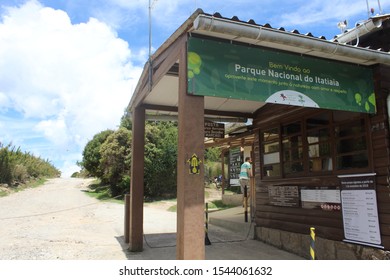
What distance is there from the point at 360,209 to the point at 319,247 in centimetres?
139

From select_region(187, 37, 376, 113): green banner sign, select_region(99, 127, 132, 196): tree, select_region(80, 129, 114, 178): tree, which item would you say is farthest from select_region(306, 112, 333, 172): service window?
select_region(80, 129, 114, 178): tree

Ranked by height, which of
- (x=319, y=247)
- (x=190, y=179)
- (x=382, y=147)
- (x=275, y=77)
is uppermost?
(x=275, y=77)

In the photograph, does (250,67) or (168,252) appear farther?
(168,252)

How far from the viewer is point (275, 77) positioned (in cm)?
548

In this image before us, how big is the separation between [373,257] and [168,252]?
4.30 metres

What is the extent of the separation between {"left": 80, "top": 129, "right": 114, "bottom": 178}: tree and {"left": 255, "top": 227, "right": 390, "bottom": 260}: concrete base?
1671 centimetres

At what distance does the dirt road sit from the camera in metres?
7.73

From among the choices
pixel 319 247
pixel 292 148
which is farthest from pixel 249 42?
pixel 319 247

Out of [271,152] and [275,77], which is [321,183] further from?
[275,77]

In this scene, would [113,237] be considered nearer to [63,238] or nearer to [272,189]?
[63,238]

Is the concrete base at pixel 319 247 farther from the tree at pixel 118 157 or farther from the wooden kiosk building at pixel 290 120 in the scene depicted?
the tree at pixel 118 157

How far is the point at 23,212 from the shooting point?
554 inches

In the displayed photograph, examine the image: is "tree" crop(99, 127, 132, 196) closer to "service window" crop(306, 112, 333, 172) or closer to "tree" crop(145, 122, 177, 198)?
"tree" crop(145, 122, 177, 198)

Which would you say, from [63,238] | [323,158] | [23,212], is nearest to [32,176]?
[23,212]
